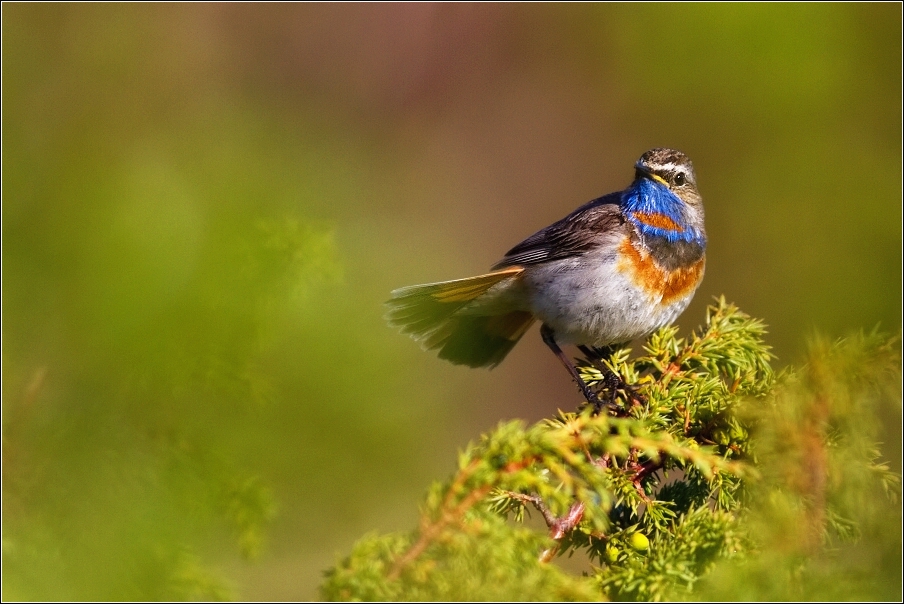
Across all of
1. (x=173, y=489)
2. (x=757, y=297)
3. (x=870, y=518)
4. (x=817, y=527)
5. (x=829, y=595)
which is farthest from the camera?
(x=757, y=297)

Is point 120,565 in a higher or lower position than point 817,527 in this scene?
higher

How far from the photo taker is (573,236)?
12.5ft

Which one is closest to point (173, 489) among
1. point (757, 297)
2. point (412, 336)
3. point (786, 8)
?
point (412, 336)

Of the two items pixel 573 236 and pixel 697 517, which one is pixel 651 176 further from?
pixel 697 517

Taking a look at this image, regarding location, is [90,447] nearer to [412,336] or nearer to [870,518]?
[870,518]

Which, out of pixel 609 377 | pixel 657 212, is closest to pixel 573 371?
pixel 609 377

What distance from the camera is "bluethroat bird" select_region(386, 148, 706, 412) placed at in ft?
11.9

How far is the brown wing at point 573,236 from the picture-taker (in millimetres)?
3744

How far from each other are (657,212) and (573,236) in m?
0.38

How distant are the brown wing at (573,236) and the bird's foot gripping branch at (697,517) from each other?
171 centimetres

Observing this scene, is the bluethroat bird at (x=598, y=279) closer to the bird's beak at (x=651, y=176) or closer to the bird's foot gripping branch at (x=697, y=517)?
the bird's beak at (x=651, y=176)

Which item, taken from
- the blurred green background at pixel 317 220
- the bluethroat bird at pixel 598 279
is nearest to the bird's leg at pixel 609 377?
the bluethroat bird at pixel 598 279

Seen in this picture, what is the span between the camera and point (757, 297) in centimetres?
610

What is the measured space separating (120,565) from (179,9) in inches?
255
